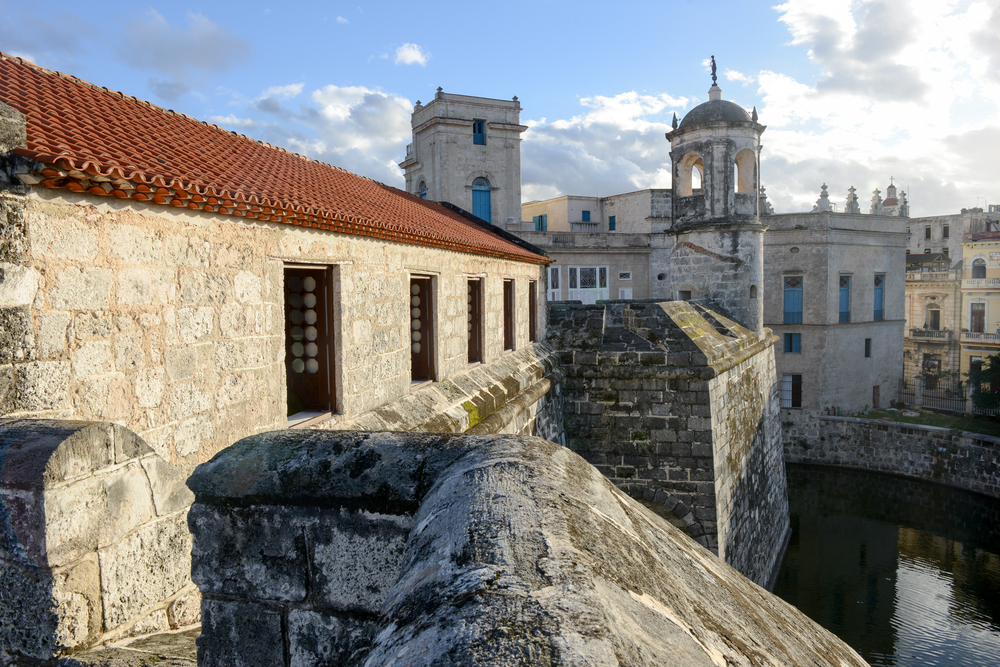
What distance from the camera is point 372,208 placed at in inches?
276

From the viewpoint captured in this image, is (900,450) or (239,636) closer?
(239,636)

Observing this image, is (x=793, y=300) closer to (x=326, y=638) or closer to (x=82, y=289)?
(x=82, y=289)

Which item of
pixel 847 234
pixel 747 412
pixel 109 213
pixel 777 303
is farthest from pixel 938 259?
pixel 109 213

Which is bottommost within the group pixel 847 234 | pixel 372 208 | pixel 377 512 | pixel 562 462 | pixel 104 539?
pixel 104 539

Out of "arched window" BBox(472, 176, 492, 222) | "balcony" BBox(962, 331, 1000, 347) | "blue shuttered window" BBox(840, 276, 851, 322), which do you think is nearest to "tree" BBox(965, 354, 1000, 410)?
"balcony" BBox(962, 331, 1000, 347)

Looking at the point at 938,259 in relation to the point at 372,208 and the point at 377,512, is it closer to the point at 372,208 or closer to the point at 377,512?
the point at 372,208

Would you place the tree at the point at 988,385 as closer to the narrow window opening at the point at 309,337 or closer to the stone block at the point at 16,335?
the narrow window opening at the point at 309,337

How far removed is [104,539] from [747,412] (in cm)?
1303

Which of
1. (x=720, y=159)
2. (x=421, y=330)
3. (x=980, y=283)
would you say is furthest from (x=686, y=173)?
(x=980, y=283)

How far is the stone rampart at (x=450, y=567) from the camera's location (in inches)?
43.0

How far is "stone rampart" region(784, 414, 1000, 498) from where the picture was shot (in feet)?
60.9

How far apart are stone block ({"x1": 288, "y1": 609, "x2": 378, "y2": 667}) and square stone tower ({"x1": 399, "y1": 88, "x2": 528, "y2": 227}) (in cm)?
2499

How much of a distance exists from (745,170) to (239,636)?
49.9 feet

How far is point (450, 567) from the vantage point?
4.23ft
